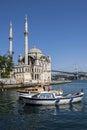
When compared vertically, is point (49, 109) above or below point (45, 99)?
below

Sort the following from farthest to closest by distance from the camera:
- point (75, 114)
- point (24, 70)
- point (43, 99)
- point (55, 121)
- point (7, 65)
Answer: point (24, 70) → point (7, 65) → point (43, 99) → point (75, 114) → point (55, 121)

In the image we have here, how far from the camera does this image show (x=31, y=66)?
15312 centimetres

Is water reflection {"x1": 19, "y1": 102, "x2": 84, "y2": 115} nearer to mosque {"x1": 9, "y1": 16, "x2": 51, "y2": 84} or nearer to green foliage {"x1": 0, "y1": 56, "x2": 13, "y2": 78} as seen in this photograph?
green foliage {"x1": 0, "y1": 56, "x2": 13, "y2": 78}

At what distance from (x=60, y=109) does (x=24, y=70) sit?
10250 centimetres

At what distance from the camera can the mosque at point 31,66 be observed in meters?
135

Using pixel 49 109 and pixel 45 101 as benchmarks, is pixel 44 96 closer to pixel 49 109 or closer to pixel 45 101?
pixel 45 101

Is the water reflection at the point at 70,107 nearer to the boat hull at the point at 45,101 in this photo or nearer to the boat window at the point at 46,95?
the boat hull at the point at 45,101

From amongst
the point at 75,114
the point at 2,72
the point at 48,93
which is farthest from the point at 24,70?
the point at 75,114

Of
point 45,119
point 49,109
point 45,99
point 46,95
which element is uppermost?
point 46,95

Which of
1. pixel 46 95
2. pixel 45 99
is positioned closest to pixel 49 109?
pixel 45 99

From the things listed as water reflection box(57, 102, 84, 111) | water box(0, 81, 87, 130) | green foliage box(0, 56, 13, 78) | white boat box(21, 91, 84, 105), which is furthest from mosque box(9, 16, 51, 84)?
water box(0, 81, 87, 130)

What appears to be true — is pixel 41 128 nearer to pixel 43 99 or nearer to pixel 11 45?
pixel 43 99

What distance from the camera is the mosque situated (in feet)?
443

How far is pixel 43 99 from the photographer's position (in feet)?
149
